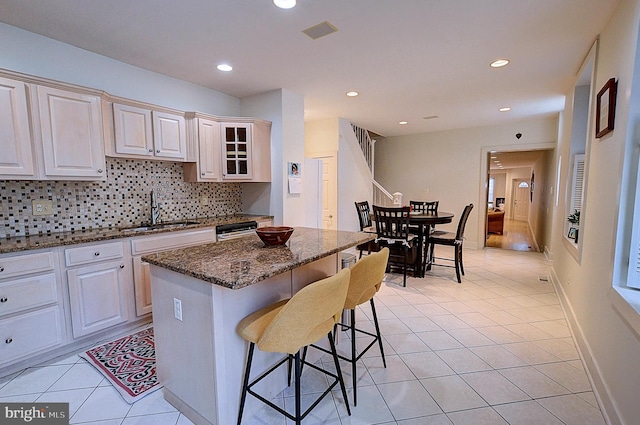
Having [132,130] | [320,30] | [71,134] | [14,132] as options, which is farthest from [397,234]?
[14,132]

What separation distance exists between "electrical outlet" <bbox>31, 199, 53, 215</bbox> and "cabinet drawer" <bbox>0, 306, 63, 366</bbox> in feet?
2.84

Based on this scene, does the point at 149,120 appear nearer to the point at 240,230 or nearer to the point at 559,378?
the point at 240,230

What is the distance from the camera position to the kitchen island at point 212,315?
1.41 meters

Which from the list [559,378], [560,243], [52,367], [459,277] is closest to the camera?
[559,378]

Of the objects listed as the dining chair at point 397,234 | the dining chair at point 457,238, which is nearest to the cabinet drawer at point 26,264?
the dining chair at point 397,234

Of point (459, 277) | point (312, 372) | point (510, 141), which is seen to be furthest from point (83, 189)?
point (510, 141)

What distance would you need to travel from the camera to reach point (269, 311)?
1594mm

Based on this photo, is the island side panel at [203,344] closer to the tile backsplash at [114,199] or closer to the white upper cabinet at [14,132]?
the white upper cabinet at [14,132]

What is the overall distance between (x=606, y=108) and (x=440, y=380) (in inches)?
85.6

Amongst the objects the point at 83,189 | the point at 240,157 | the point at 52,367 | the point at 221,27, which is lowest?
the point at 52,367

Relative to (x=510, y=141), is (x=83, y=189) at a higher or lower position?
lower

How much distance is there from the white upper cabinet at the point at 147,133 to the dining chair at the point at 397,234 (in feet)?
8.18

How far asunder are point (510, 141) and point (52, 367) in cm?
717

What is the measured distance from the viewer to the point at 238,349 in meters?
1.54
